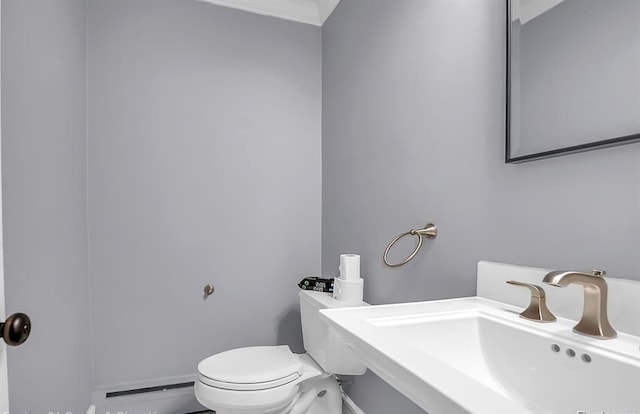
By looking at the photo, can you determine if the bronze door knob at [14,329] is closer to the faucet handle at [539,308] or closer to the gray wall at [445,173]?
the faucet handle at [539,308]

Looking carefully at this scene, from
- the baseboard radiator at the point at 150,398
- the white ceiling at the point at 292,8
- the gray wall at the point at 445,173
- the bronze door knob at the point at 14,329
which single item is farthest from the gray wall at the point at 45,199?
the gray wall at the point at 445,173

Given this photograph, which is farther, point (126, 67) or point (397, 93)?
point (126, 67)

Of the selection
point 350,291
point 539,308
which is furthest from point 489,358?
point 350,291

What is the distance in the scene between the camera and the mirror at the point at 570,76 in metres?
0.72

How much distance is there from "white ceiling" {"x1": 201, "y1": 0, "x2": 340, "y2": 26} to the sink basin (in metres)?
1.82

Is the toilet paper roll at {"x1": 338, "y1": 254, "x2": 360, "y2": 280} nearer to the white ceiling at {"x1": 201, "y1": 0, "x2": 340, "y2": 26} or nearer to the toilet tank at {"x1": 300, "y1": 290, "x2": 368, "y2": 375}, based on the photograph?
the toilet tank at {"x1": 300, "y1": 290, "x2": 368, "y2": 375}

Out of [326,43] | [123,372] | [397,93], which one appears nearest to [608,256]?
[397,93]

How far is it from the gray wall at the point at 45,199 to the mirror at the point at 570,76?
1.29 metres

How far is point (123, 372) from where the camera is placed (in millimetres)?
1827

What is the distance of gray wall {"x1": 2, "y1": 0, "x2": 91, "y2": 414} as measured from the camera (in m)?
0.93

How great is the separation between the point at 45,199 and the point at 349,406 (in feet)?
5.16

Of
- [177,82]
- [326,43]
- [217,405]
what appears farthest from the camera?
[326,43]

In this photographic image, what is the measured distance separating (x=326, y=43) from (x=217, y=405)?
196cm

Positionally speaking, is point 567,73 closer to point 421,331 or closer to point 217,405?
point 421,331
